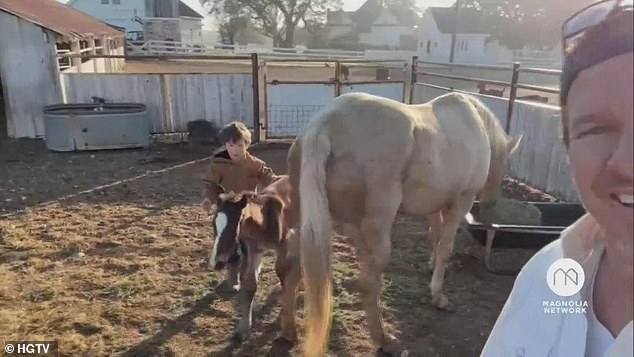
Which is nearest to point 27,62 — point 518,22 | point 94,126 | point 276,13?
point 94,126

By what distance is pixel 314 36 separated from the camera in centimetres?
4097

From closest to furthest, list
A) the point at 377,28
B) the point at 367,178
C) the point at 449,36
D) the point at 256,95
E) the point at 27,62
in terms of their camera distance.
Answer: the point at 367,178, the point at 27,62, the point at 256,95, the point at 449,36, the point at 377,28

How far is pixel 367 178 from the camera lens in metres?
2.62

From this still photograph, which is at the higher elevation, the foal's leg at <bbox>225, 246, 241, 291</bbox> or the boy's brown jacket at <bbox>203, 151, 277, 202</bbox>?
the boy's brown jacket at <bbox>203, 151, 277, 202</bbox>

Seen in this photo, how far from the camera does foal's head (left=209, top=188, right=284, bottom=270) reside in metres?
2.58

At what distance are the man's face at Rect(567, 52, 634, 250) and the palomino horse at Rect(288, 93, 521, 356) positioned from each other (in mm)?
1893

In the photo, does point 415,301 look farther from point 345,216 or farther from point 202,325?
point 202,325

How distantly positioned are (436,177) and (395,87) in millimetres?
6412

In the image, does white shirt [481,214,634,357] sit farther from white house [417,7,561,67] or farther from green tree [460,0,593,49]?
green tree [460,0,593,49]

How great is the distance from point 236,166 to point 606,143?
3218 mm

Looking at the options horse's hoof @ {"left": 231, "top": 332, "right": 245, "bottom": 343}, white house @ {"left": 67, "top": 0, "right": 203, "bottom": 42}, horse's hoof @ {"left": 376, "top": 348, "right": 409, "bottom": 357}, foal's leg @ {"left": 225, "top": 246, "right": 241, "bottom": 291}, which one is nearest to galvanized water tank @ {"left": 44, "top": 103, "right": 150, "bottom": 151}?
foal's leg @ {"left": 225, "top": 246, "right": 241, "bottom": 291}

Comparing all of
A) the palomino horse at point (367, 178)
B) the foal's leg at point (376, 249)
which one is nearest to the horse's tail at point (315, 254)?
the palomino horse at point (367, 178)

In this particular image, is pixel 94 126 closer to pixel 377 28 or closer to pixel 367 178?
pixel 367 178

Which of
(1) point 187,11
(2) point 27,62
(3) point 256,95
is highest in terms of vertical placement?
(1) point 187,11
